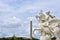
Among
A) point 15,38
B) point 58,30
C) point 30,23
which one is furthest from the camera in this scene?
point 15,38

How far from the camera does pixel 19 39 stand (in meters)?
10.5

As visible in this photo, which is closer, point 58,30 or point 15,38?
point 58,30

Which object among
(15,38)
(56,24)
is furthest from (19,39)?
(56,24)

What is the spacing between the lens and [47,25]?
23.0 feet

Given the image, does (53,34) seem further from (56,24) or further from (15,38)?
(15,38)

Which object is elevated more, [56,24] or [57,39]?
[56,24]

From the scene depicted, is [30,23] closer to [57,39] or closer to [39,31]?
[39,31]

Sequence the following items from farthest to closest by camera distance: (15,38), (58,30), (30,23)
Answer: (15,38) → (30,23) → (58,30)

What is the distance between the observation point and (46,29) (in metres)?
7.07

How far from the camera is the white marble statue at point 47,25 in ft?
22.7

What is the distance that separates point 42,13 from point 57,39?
898mm

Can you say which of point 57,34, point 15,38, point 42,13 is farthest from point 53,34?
point 15,38

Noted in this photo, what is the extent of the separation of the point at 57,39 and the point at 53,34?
194 millimetres

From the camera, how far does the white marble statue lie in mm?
6918
